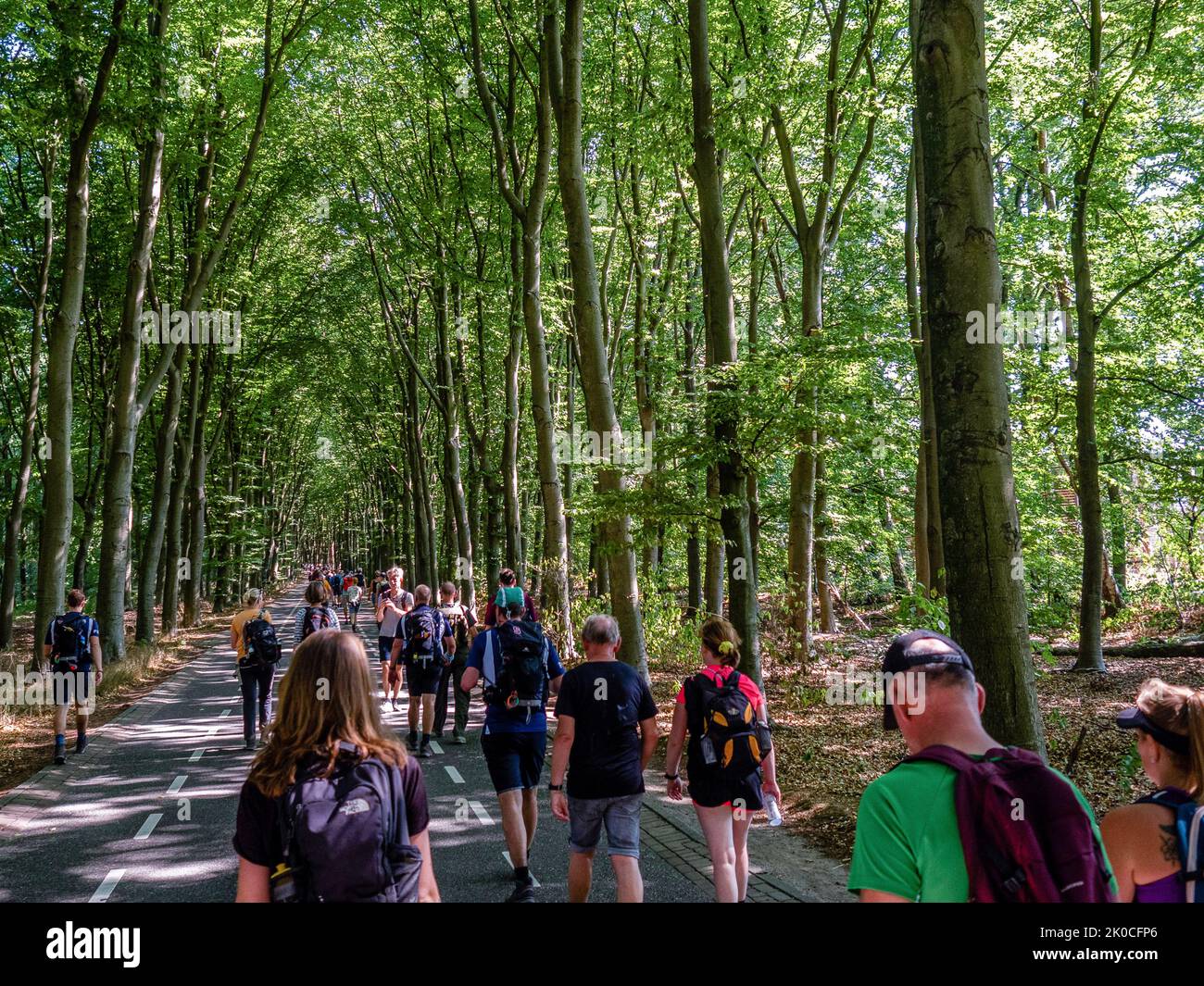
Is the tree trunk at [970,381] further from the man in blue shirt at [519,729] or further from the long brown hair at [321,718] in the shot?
the long brown hair at [321,718]

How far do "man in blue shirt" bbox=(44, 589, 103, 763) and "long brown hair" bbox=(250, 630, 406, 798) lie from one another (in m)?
9.39

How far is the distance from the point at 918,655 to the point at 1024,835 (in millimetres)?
528

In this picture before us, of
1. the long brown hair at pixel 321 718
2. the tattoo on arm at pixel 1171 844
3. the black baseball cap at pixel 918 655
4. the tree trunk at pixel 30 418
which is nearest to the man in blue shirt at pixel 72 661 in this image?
→ the long brown hair at pixel 321 718

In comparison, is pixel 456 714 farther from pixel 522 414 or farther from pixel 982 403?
pixel 522 414

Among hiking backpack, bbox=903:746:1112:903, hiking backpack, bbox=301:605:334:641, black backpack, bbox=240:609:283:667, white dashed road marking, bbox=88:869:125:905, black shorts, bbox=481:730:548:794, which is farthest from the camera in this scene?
black backpack, bbox=240:609:283:667

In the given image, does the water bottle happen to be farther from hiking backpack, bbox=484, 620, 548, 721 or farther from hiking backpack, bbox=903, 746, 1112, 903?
hiking backpack, bbox=484, 620, 548, 721

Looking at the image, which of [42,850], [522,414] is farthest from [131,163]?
[42,850]

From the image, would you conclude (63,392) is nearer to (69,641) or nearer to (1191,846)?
(69,641)

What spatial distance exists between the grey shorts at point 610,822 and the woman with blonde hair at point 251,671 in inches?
279

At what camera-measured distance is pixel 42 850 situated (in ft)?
23.6

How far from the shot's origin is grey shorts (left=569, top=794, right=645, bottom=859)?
5.08 meters

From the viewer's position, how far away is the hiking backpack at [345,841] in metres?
2.44

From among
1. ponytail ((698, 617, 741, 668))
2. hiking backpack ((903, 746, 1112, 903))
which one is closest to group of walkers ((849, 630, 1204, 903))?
hiking backpack ((903, 746, 1112, 903))
